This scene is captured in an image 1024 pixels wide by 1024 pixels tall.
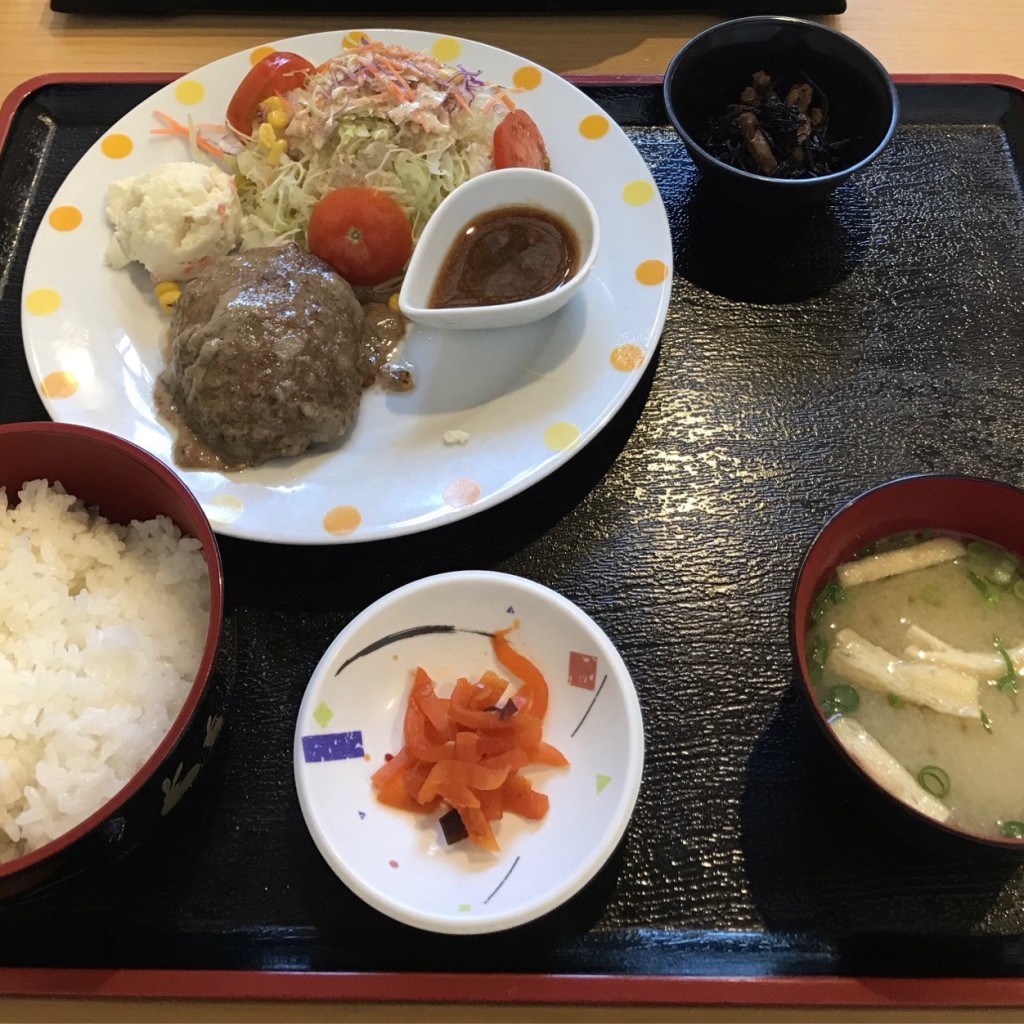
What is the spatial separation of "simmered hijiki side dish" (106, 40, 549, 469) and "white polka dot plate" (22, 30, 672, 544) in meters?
0.06

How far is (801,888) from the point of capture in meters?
1.40

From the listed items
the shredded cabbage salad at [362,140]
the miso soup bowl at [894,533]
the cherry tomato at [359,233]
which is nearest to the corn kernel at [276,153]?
the shredded cabbage salad at [362,140]

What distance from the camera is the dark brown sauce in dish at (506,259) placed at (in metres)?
1.99

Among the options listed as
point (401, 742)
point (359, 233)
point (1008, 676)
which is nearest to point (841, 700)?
point (1008, 676)

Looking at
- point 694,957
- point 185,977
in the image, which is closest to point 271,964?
point 185,977

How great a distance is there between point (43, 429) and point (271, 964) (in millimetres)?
971

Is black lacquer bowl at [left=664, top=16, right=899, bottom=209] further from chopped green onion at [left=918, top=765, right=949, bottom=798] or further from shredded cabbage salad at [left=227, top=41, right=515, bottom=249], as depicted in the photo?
chopped green onion at [left=918, top=765, right=949, bottom=798]

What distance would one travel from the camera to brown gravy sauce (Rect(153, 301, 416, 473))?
1.79 meters

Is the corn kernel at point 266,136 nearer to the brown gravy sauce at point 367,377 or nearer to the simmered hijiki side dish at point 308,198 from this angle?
the simmered hijiki side dish at point 308,198

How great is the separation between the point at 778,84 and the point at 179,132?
5.08ft

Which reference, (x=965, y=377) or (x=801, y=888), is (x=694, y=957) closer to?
(x=801, y=888)

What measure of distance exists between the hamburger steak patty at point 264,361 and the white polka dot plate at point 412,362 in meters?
A: 0.07

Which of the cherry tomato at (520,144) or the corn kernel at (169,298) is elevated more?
the cherry tomato at (520,144)

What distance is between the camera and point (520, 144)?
2123 mm
